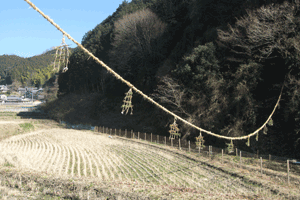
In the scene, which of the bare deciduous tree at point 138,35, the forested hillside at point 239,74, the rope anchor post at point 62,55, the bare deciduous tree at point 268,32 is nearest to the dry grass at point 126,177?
the forested hillside at point 239,74

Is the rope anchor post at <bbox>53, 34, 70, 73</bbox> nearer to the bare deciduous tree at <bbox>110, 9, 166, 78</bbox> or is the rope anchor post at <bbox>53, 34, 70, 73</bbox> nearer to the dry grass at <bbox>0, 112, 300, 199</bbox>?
the dry grass at <bbox>0, 112, 300, 199</bbox>

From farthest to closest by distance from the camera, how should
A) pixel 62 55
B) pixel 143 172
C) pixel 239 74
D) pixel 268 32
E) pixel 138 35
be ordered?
pixel 138 35 < pixel 239 74 < pixel 268 32 < pixel 143 172 < pixel 62 55

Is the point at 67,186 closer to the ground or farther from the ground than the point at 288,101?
closer to the ground

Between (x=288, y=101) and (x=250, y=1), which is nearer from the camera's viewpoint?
(x=288, y=101)

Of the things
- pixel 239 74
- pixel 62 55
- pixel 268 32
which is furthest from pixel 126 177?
pixel 268 32

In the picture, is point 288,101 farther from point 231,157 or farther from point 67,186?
point 67,186

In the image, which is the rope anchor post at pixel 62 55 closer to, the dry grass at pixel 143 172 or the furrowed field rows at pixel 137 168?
the dry grass at pixel 143 172

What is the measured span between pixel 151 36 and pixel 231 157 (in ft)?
81.5

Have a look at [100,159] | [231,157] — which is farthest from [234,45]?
[100,159]

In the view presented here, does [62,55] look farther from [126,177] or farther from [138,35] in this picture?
[138,35]

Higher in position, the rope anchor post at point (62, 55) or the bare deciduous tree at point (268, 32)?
the bare deciduous tree at point (268, 32)

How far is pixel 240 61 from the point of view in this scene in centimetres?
2047

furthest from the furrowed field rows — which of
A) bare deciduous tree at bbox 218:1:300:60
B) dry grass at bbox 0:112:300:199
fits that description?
bare deciduous tree at bbox 218:1:300:60

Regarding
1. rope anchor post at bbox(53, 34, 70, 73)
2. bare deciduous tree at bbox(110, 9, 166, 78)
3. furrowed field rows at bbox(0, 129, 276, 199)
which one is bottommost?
furrowed field rows at bbox(0, 129, 276, 199)
